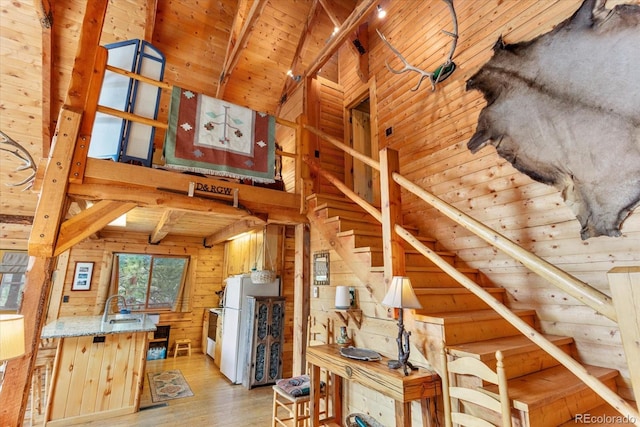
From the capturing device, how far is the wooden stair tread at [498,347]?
1.77m

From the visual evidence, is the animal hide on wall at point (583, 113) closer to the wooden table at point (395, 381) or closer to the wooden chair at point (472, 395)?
the wooden chair at point (472, 395)

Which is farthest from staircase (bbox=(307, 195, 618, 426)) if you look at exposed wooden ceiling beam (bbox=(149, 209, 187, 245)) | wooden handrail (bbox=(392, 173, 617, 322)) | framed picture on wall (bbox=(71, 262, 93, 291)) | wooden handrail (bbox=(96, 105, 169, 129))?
framed picture on wall (bbox=(71, 262, 93, 291))

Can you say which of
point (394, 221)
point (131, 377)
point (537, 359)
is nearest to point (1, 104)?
point (131, 377)

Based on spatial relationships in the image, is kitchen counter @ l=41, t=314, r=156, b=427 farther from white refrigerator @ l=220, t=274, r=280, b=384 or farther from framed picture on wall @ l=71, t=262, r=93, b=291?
framed picture on wall @ l=71, t=262, r=93, b=291

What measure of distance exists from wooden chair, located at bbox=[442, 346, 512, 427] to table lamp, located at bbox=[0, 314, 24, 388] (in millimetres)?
2412

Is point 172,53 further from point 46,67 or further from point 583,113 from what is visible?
point 583,113

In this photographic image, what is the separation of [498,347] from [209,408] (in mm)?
3428

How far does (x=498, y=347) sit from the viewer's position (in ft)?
6.26

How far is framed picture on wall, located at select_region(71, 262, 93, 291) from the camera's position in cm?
613

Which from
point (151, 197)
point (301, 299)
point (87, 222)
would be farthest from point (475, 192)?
point (87, 222)

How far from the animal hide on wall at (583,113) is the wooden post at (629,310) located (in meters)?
1.50

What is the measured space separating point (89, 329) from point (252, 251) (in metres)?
2.62

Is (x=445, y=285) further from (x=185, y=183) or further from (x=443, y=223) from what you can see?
(x=185, y=183)

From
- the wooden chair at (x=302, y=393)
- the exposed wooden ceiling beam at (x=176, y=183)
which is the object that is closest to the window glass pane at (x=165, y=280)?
the wooden chair at (x=302, y=393)
